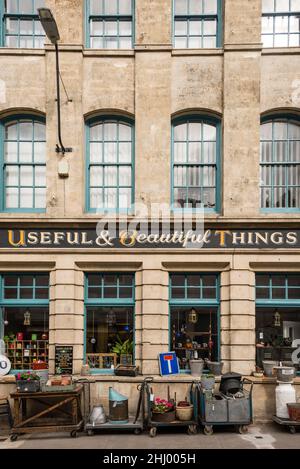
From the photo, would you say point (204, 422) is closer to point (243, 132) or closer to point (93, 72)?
point (243, 132)

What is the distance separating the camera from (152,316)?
1258 cm

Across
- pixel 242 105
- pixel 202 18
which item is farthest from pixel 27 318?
pixel 202 18

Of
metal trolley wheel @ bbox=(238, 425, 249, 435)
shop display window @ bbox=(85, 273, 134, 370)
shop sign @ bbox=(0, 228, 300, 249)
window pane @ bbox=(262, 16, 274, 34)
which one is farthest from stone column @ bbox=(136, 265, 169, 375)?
window pane @ bbox=(262, 16, 274, 34)

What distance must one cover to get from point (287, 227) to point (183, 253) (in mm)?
2965

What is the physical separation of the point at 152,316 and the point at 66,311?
2.38 meters

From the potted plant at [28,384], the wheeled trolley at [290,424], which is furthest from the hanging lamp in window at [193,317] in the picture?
the potted plant at [28,384]

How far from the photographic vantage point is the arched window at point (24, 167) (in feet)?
43.5

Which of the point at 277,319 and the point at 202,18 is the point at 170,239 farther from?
the point at 202,18

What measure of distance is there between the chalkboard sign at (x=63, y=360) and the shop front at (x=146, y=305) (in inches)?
1.7

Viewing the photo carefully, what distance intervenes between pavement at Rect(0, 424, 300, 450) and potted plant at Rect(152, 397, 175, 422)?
1.28 feet

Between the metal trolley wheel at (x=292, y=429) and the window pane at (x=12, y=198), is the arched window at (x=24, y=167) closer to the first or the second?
the window pane at (x=12, y=198)

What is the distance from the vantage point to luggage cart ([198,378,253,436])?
11.0 metres

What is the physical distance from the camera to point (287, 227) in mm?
12664

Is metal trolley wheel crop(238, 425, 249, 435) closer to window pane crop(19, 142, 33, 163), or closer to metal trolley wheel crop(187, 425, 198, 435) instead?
metal trolley wheel crop(187, 425, 198, 435)
